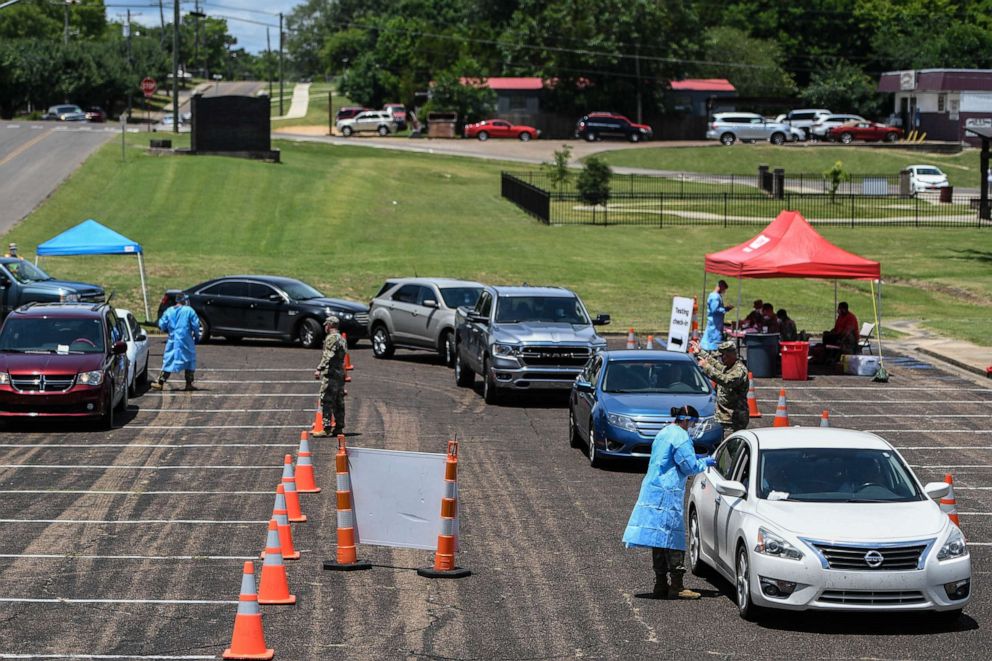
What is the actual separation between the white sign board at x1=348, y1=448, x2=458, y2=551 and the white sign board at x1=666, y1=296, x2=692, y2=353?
1613 centimetres

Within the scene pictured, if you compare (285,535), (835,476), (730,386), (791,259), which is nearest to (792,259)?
(791,259)

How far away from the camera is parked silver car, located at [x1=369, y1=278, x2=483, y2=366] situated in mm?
30172

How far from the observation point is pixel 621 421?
19.0 m

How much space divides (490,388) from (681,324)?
610cm

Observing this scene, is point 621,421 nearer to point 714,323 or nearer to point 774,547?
point 774,547

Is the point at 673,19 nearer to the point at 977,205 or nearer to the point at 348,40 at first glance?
the point at 977,205

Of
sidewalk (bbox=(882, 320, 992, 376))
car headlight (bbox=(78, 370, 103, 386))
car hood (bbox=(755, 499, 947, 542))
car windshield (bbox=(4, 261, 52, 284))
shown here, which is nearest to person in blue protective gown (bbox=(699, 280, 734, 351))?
sidewalk (bbox=(882, 320, 992, 376))

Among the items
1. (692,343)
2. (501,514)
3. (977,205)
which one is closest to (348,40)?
(977,205)

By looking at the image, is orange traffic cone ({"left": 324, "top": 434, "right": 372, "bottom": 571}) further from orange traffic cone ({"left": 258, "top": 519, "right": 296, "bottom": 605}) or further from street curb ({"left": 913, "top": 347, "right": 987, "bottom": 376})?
street curb ({"left": 913, "top": 347, "right": 987, "bottom": 376})

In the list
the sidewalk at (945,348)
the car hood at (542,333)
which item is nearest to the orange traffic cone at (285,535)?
the car hood at (542,333)

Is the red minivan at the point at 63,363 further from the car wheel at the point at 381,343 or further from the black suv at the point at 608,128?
the black suv at the point at 608,128

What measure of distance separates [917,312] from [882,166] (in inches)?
1767

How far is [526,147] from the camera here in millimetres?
92312

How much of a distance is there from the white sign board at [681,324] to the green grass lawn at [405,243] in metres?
5.78
